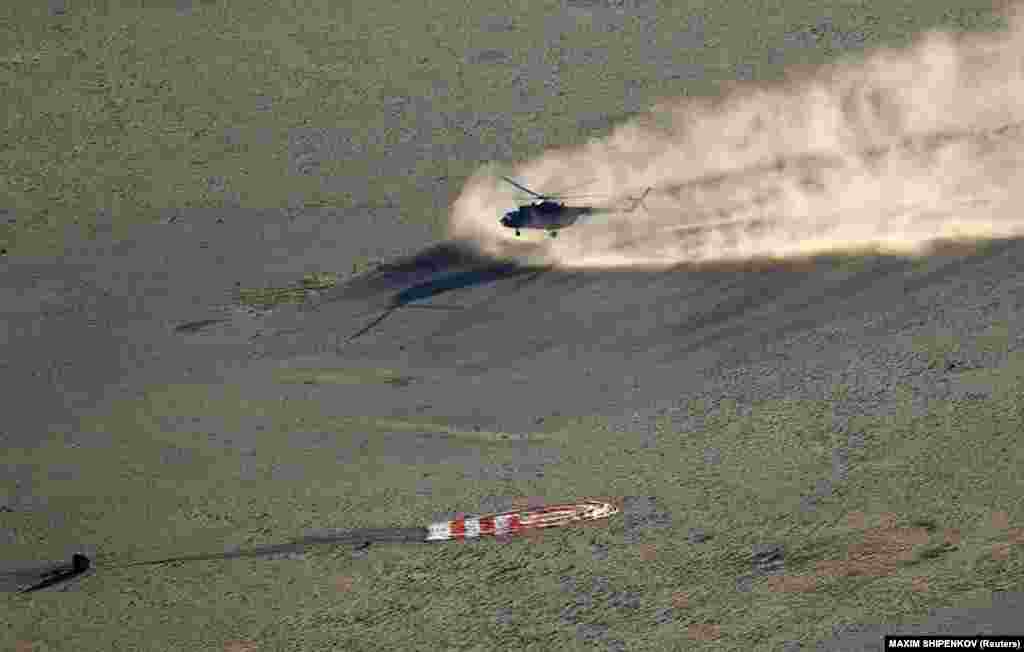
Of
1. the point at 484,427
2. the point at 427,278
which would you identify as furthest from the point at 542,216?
the point at 484,427

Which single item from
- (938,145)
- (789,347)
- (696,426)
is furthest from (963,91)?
(696,426)

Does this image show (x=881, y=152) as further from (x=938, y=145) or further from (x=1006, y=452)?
(x=1006, y=452)

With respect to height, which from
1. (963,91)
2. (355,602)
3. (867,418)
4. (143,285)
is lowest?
(355,602)

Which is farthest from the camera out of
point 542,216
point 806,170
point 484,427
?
point 806,170

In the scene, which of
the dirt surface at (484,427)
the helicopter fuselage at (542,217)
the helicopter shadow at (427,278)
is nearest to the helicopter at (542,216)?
the helicopter fuselage at (542,217)

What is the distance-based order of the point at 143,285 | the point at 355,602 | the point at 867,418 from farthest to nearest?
the point at 143,285, the point at 867,418, the point at 355,602

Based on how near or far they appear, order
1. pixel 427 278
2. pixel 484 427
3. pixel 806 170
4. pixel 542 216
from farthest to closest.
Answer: pixel 806 170 < pixel 427 278 < pixel 542 216 < pixel 484 427

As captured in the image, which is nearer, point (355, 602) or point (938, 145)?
point (355, 602)

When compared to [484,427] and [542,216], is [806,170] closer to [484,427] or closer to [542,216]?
[542,216]
